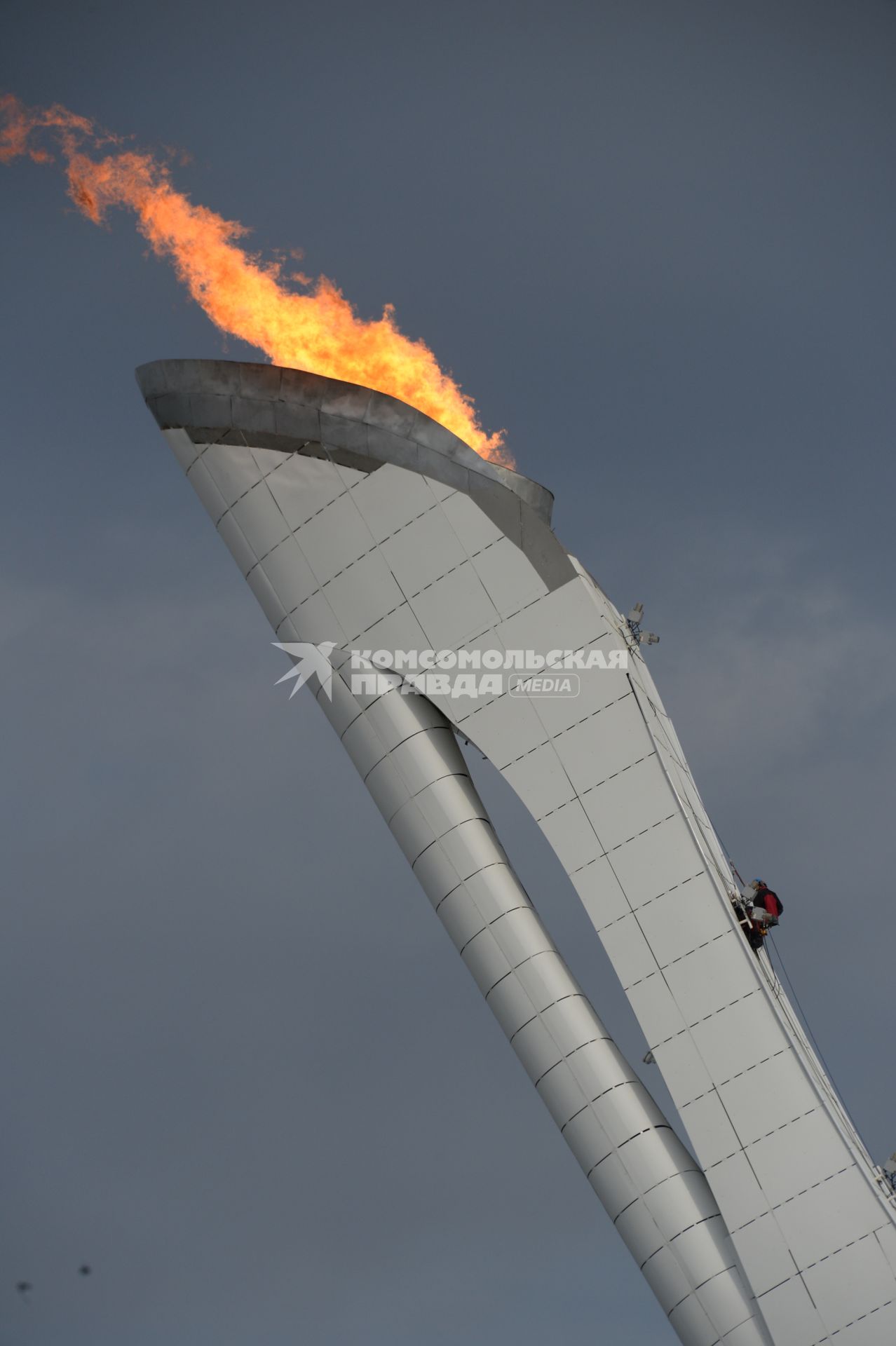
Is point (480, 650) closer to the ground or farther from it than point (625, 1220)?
farther from it

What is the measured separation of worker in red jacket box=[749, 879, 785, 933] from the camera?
1468 inches

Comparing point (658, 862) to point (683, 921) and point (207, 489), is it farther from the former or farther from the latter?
point (207, 489)

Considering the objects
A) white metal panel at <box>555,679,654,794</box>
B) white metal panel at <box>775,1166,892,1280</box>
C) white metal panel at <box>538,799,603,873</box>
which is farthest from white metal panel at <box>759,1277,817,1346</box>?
white metal panel at <box>555,679,654,794</box>

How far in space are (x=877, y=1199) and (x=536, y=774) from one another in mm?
13256

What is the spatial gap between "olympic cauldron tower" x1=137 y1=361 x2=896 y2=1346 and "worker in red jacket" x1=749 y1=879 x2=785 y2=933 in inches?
29.0

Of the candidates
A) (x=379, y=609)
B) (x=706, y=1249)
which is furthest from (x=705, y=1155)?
(x=379, y=609)

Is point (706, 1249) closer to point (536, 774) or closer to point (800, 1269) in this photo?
point (800, 1269)

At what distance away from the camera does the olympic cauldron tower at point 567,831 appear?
35.1 m

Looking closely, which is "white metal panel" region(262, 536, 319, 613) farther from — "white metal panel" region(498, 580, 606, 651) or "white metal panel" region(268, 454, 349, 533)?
"white metal panel" region(498, 580, 606, 651)

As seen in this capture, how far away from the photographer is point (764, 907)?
37.8m

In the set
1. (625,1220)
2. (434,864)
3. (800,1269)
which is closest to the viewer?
(800,1269)

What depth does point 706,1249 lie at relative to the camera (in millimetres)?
Result: 35625

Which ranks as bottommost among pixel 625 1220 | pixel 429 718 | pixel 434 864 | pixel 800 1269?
pixel 800 1269

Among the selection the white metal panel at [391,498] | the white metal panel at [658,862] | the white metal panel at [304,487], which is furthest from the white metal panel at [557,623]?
the white metal panel at [304,487]
